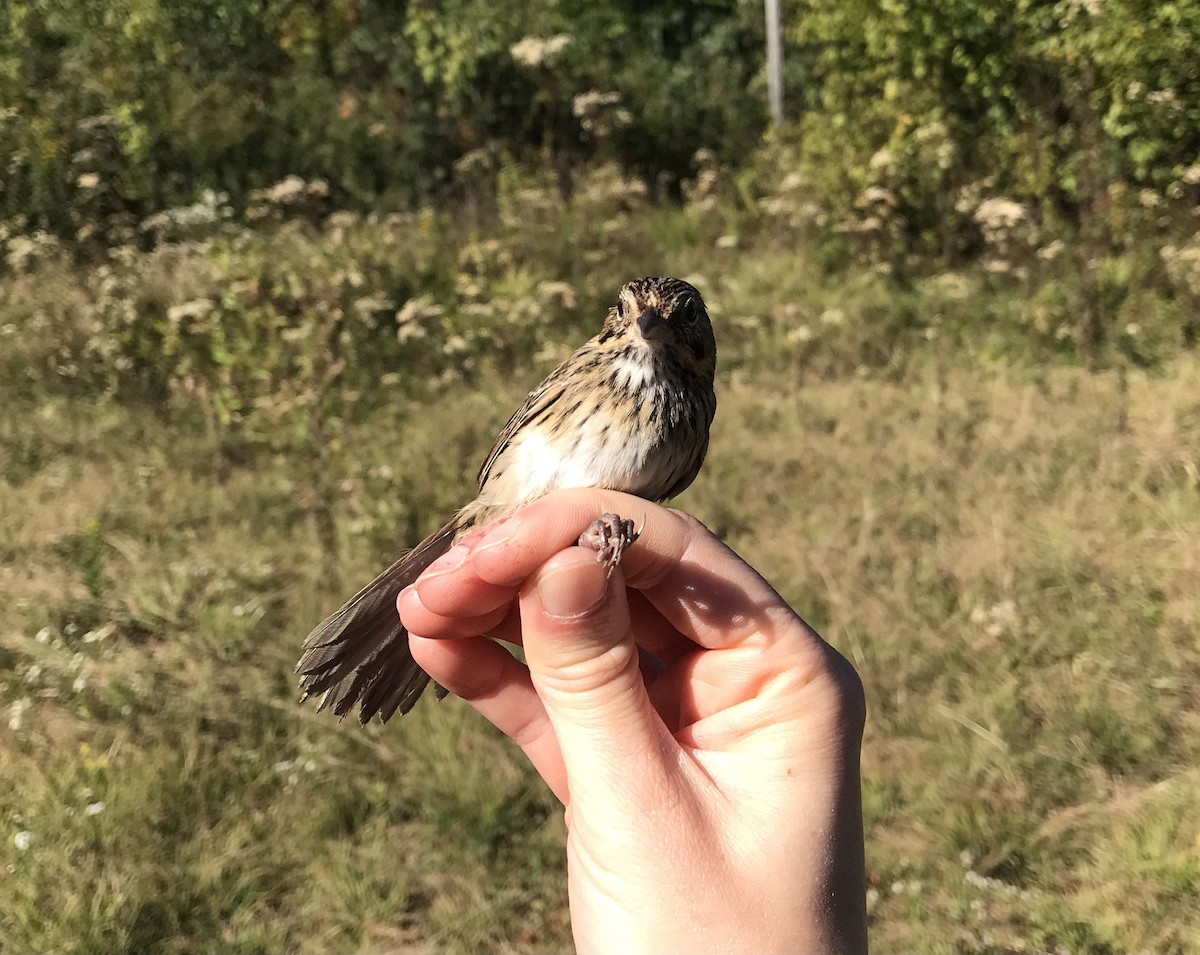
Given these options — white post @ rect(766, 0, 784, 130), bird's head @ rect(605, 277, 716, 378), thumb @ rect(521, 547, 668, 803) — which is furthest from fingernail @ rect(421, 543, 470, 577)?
A: white post @ rect(766, 0, 784, 130)

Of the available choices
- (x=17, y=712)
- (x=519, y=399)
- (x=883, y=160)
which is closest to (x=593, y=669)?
(x=17, y=712)

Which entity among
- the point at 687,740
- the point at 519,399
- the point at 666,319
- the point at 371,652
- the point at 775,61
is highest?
the point at 666,319

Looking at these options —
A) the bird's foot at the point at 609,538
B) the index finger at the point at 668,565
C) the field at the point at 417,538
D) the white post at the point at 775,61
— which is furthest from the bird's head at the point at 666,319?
the white post at the point at 775,61

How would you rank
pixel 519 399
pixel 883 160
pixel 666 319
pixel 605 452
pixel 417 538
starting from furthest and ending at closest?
pixel 883 160
pixel 519 399
pixel 417 538
pixel 666 319
pixel 605 452

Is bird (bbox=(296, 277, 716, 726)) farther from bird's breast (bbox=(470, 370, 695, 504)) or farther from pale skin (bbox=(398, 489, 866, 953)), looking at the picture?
pale skin (bbox=(398, 489, 866, 953))

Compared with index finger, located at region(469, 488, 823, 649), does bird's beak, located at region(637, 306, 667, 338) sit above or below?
above

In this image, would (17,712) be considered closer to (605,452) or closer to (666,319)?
(605,452)
